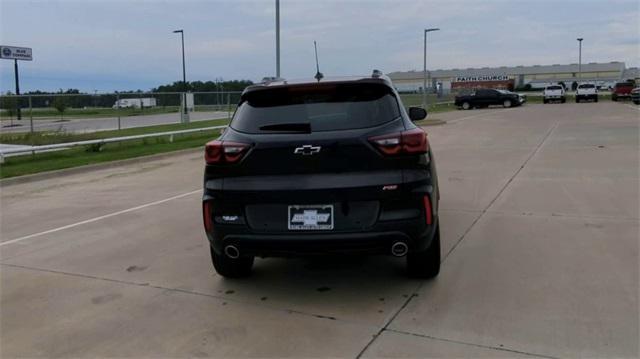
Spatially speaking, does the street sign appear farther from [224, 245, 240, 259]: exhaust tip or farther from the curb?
[224, 245, 240, 259]: exhaust tip

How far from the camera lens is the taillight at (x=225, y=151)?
179 inches

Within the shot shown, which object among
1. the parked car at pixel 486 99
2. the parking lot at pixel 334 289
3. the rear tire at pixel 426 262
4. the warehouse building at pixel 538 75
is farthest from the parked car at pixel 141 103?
the warehouse building at pixel 538 75

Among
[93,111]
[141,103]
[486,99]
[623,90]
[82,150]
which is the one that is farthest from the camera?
[623,90]

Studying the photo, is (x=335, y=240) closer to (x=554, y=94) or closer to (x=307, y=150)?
(x=307, y=150)

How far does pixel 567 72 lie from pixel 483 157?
92705 millimetres

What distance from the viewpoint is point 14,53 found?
133 ft

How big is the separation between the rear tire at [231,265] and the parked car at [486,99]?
43.9m

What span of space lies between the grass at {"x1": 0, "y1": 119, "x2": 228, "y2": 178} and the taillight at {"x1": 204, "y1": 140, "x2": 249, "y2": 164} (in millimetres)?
9820

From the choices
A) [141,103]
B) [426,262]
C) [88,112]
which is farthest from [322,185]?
[141,103]

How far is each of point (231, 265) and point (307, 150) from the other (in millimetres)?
1491

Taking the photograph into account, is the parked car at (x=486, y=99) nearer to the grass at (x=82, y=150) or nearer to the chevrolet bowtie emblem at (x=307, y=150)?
the grass at (x=82, y=150)

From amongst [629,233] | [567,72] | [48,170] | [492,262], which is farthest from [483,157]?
[567,72]

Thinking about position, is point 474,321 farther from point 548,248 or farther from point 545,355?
point 548,248

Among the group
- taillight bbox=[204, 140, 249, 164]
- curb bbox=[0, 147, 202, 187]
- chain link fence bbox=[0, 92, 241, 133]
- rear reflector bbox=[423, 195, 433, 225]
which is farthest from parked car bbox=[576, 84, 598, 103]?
taillight bbox=[204, 140, 249, 164]
